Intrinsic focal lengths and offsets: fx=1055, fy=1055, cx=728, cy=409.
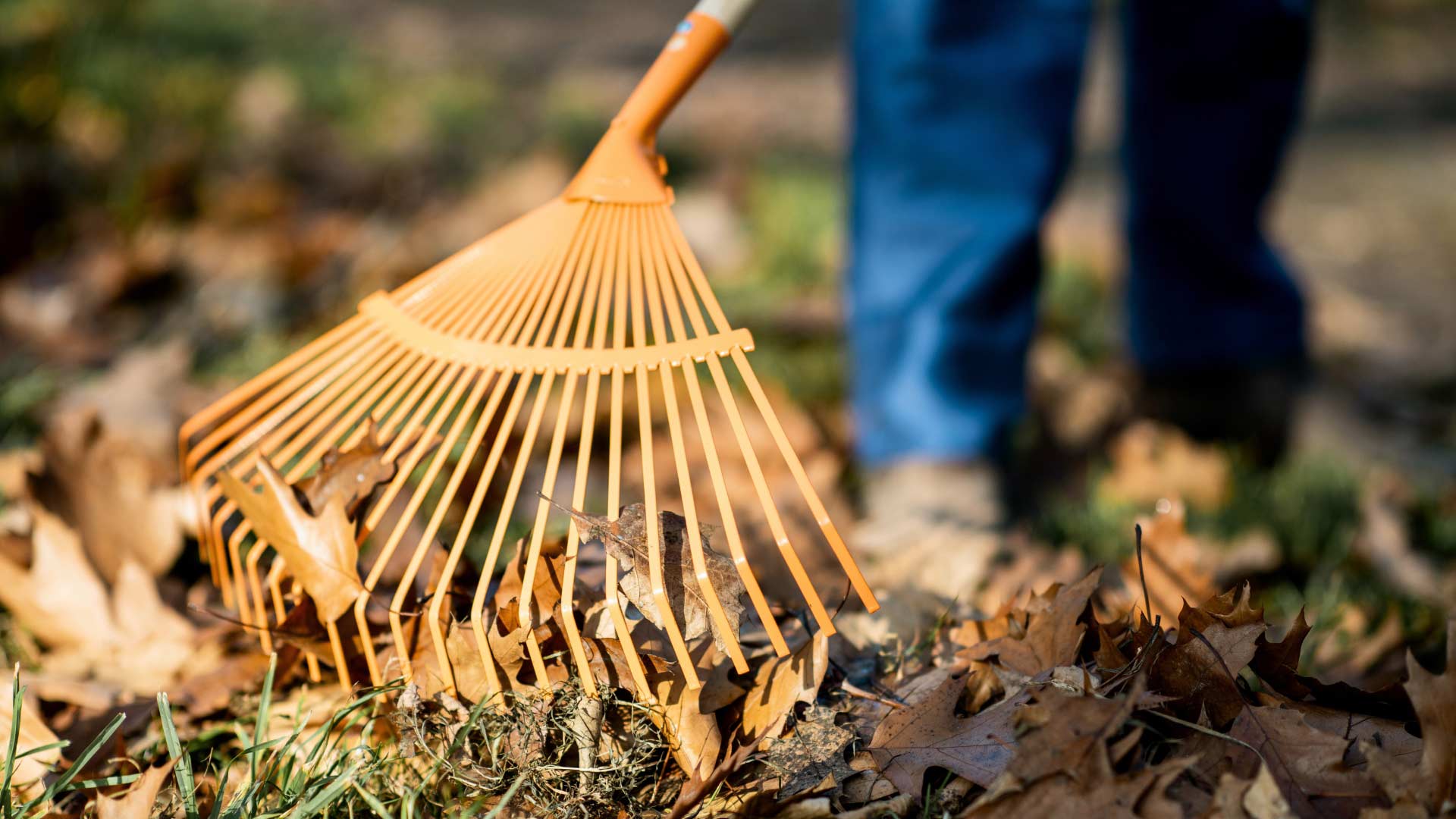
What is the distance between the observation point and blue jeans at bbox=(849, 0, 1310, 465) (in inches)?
68.6

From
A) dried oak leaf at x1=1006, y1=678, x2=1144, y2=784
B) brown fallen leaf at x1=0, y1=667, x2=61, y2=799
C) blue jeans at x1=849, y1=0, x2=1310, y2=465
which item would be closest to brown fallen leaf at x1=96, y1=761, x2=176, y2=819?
brown fallen leaf at x1=0, y1=667, x2=61, y2=799

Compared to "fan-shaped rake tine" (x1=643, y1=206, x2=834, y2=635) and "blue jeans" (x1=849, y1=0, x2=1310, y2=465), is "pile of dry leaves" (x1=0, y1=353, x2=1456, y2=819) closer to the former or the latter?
"fan-shaped rake tine" (x1=643, y1=206, x2=834, y2=635)

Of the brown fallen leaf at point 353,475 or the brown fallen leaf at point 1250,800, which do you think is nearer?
the brown fallen leaf at point 1250,800

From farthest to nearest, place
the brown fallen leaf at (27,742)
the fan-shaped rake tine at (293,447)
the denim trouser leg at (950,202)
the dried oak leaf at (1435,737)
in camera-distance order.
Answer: the denim trouser leg at (950,202), the fan-shaped rake tine at (293,447), the brown fallen leaf at (27,742), the dried oak leaf at (1435,737)

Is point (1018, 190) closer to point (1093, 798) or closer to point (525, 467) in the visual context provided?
point (525, 467)

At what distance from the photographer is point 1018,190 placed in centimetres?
183

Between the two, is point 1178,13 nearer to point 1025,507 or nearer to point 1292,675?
point 1025,507

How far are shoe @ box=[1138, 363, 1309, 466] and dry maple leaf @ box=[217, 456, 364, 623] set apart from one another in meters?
1.86

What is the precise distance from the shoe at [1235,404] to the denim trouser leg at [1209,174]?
32mm

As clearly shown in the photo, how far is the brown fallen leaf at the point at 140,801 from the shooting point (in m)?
0.99

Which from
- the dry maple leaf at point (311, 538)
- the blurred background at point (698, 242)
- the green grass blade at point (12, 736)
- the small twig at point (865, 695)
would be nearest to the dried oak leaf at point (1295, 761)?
the small twig at point (865, 695)

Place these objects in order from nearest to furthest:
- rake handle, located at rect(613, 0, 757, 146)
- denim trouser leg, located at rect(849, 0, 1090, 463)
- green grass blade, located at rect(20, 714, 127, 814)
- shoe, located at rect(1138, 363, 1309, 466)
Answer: green grass blade, located at rect(20, 714, 127, 814), rake handle, located at rect(613, 0, 757, 146), denim trouser leg, located at rect(849, 0, 1090, 463), shoe, located at rect(1138, 363, 1309, 466)

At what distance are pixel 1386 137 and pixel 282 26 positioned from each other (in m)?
4.61

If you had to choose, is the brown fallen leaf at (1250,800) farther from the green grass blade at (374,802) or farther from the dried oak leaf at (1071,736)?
the green grass blade at (374,802)
